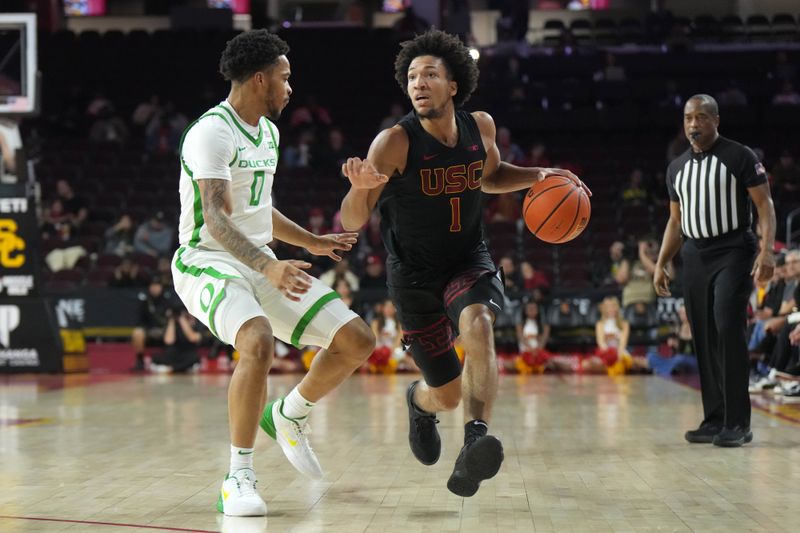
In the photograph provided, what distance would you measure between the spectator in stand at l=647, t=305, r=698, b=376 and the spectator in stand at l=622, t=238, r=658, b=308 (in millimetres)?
460

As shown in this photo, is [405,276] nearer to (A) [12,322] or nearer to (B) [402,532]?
(B) [402,532]

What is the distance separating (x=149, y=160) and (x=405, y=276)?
556 inches

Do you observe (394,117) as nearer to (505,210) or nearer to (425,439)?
(505,210)

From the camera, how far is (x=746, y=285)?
621 cm

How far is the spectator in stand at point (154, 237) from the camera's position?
15383 mm

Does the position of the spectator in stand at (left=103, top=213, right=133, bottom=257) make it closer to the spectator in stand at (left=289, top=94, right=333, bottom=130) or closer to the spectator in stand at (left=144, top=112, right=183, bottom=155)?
the spectator in stand at (left=144, top=112, right=183, bottom=155)

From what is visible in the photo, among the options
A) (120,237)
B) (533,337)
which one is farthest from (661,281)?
(120,237)

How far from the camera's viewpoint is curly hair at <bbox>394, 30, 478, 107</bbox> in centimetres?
478

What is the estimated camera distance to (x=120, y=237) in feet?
51.1

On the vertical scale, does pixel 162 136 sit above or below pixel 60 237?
above

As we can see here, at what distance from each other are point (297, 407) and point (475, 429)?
1.04 metres

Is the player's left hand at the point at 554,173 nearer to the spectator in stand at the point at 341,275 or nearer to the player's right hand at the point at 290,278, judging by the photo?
the player's right hand at the point at 290,278

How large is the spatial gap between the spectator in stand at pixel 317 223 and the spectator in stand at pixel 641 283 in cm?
448

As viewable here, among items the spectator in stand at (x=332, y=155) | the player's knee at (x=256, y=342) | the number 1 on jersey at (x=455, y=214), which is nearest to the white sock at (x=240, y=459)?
the player's knee at (x=256, y=342)
